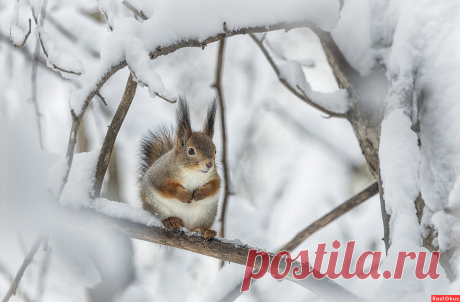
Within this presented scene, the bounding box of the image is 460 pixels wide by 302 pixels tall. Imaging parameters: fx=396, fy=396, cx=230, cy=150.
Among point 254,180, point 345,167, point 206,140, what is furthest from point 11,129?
point 345,167

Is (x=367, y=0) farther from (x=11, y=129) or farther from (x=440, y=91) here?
(x=11, y=129)

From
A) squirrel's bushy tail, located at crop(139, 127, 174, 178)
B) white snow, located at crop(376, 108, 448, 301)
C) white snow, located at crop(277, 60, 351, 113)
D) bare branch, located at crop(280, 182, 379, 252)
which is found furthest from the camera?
squirrel's bushy tail, located at crop(139, 127, 174, 178)

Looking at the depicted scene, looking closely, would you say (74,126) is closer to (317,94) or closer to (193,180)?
(193,180)

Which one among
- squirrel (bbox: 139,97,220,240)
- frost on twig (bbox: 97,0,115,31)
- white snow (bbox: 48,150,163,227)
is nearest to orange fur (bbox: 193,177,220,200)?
squirrel (bbox: 139,97,220,240)

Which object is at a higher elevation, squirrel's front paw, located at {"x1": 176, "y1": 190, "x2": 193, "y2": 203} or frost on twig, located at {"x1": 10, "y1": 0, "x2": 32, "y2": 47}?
frost on twig, located at {"x1": 10, "y1": 0, "x2": 32, "y2": 47}

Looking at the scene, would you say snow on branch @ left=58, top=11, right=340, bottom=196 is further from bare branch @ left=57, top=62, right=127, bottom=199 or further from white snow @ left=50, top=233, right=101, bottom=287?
white snow @ left=50, top=233, right=101, bottom=287

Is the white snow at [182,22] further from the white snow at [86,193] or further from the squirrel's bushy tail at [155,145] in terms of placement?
the squirrel's bushy tail at [155,145]

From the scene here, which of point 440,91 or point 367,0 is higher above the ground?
point 367,0
